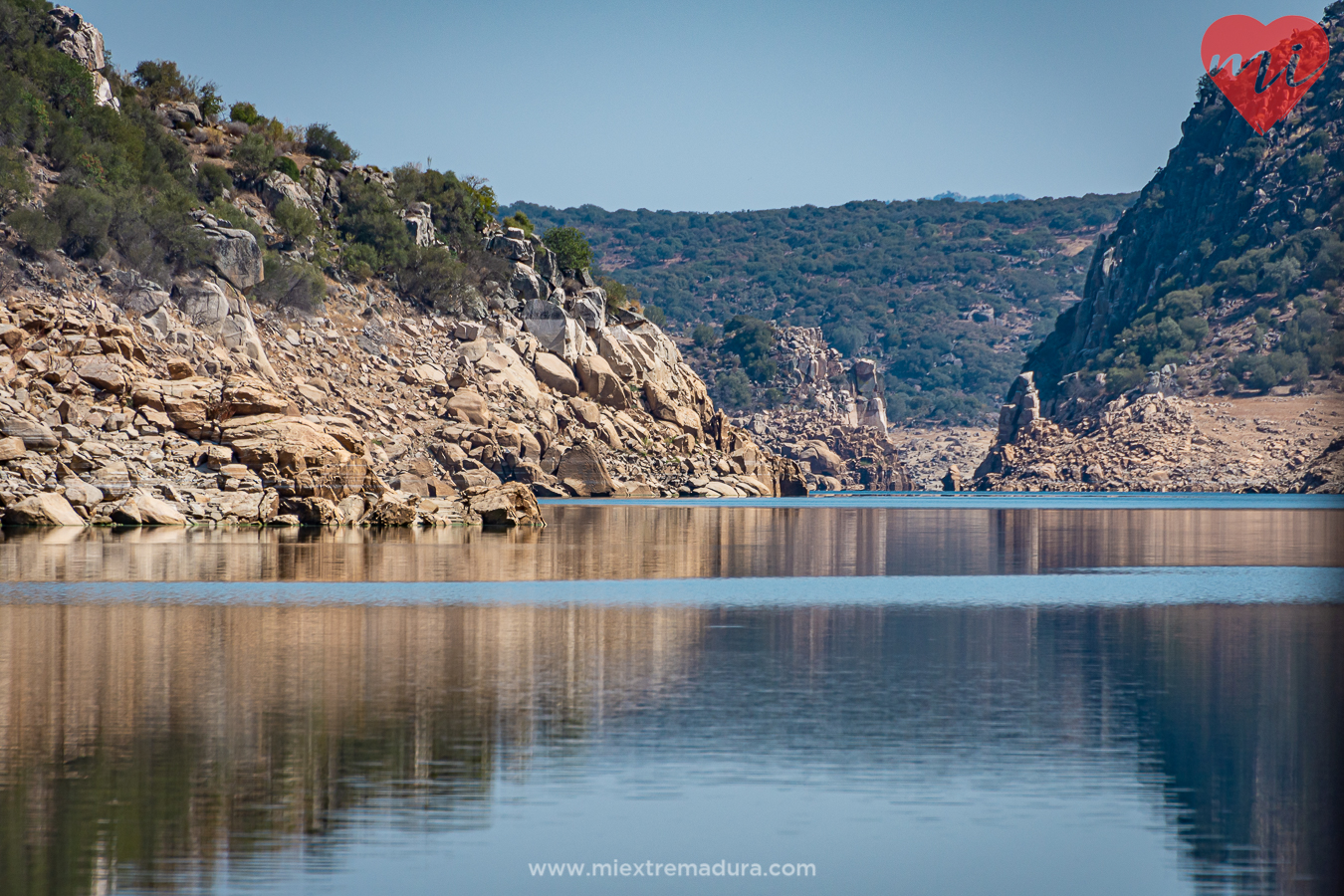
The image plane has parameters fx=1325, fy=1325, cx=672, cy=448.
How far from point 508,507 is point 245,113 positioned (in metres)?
62.5

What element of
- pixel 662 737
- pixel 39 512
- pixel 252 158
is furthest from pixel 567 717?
pixel 252 158

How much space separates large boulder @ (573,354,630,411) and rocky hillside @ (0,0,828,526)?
0.56 feet

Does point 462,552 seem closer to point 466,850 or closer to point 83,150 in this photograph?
point 466,850

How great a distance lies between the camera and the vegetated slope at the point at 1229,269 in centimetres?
15175

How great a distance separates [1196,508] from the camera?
91.1 metres

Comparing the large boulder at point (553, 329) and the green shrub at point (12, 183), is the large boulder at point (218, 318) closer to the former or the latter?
the green shrub at point (12, 183)

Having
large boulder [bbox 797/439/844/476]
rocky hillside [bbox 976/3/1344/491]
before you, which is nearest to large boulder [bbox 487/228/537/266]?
rocky hillside [bbox 976/3/1344/491]

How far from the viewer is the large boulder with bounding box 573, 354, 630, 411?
10825 centimetres

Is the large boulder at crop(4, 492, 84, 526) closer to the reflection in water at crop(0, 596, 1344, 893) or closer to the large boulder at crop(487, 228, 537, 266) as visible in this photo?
the reflection in water at crop(0, 596, 1344, 893)

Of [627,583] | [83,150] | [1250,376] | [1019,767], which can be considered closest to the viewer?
[1019,767]

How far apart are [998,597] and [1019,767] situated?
17.0 meters

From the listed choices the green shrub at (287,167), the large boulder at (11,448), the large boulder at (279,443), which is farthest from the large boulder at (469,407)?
the large boulder at (11,448)

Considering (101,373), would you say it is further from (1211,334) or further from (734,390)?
(734,390)

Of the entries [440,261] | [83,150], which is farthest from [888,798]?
[440,261]
